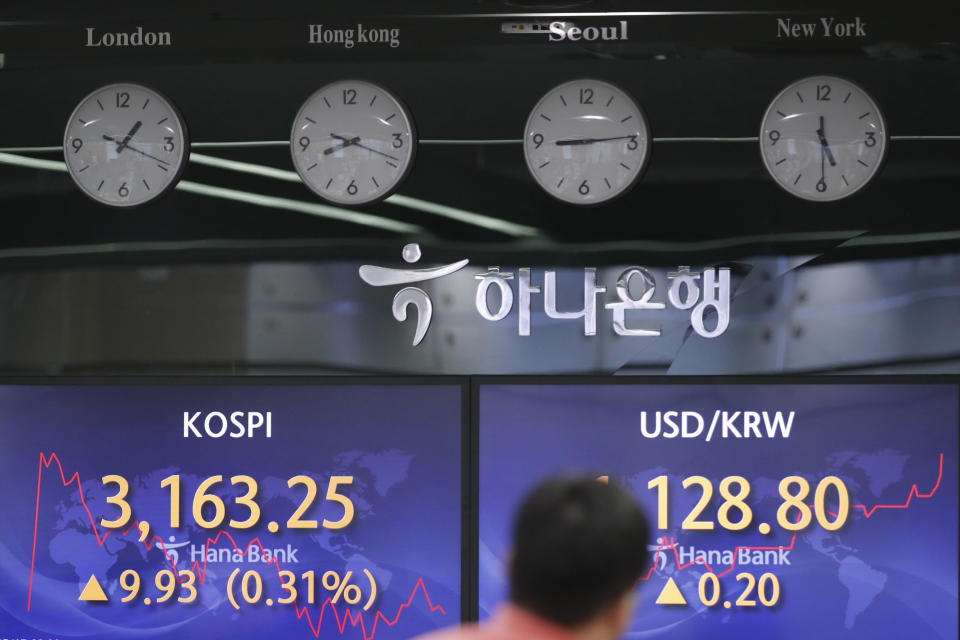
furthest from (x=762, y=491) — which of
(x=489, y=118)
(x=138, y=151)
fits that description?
(x=138, y=151)

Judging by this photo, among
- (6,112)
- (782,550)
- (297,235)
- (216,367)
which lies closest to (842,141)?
(782,550)

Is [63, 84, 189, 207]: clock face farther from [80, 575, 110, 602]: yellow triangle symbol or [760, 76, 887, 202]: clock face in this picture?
[760, 76, 887, 202]: clock face

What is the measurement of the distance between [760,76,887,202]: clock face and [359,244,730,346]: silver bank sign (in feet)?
1.36

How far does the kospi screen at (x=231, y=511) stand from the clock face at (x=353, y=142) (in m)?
0.68

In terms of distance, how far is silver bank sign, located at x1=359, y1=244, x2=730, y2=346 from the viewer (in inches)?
159

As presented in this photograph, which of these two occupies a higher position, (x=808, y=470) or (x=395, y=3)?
(x=395, y=3)

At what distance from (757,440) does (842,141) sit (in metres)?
1.03

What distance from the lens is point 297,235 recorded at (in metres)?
4.15

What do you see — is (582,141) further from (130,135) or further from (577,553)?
(577,553)

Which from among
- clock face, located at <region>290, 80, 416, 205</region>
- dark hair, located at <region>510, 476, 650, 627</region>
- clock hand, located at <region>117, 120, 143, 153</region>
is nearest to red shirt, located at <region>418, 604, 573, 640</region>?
dark hair, located at <region>510, 476, 650, 627</region>

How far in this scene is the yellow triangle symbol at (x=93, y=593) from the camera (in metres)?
4.09

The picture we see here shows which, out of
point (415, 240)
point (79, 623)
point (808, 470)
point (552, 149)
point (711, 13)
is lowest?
point (79, 623)

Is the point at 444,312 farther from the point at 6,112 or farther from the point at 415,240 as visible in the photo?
the point at 6,112

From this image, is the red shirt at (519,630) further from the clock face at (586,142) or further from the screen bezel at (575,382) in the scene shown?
the clock face at (586,142)
